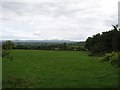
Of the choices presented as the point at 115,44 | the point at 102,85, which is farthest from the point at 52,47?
the point at 102,85

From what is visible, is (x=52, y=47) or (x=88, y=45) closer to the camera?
(x=88, y=45)

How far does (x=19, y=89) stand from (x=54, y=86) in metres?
2.30

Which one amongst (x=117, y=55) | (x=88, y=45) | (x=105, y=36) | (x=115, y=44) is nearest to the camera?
(x=117, y=55)

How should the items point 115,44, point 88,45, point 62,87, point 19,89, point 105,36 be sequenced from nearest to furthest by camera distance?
point 19,89 < point 62,87 < point 115,44 < point 105,36 < point 88,45

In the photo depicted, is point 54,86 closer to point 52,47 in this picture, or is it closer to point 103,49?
point 103,49

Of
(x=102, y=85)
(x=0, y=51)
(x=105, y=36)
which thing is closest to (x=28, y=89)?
(x=0, y=51)

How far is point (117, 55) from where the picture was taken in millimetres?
11961

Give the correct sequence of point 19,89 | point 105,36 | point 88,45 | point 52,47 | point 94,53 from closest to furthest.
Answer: point 19,89 → point 105,36 → point 94,53 → point 88,45 → point 52,47

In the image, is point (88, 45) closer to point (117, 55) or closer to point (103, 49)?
point (103, 49)

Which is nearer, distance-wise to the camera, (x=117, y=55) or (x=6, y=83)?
(x=117, y=55)

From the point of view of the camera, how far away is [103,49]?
54.1 m

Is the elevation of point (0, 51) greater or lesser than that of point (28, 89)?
greater

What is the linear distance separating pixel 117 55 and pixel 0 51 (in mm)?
6650

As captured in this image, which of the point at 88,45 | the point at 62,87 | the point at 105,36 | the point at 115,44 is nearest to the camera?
the point at 62,87
